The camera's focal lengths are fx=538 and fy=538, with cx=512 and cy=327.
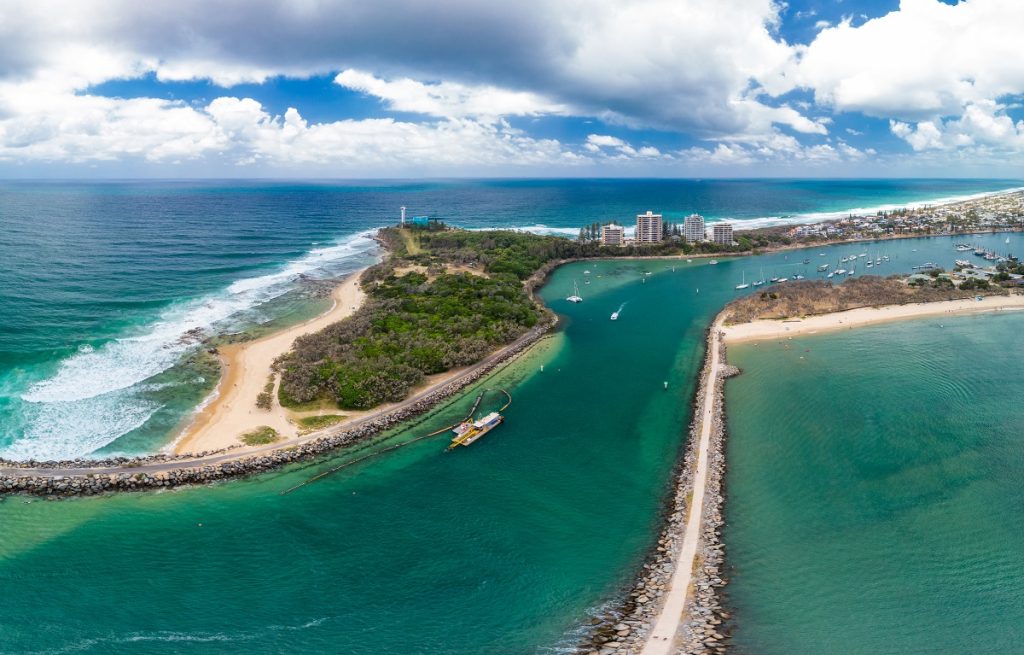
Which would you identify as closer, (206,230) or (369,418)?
(369,418)

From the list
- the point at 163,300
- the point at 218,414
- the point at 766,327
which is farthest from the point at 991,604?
the point at 163,300

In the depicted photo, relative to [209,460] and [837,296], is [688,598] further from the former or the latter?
[837,296]

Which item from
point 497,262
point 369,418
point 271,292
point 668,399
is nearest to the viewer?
point 369,418

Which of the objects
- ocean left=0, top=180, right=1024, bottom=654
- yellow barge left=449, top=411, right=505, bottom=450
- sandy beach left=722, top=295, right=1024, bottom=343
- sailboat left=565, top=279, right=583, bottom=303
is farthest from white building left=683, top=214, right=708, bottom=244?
yellow barge left=449, top=411, right=505, bottom=450

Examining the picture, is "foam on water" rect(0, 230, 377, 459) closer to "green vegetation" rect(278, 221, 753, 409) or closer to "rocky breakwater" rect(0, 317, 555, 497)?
"rocky breakwater" rect(0, 317, 555, 497)

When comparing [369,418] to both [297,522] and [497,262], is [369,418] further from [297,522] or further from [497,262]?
[497,262]
